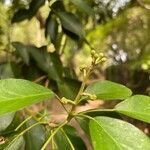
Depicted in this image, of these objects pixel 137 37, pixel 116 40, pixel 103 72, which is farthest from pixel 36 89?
pixel 103 72

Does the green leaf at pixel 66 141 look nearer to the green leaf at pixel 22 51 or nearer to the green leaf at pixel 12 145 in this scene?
the green leaf at pixel 12 145

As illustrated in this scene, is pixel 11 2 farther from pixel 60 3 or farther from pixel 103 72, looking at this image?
pixel 103 72

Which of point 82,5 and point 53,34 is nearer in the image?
point 82,5

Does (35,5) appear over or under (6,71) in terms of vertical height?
over

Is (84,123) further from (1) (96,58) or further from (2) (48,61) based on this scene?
(2) (48,61)

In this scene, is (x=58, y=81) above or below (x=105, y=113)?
below

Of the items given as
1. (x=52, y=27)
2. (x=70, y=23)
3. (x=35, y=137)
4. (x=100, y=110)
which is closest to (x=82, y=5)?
(x=70, y=23)
